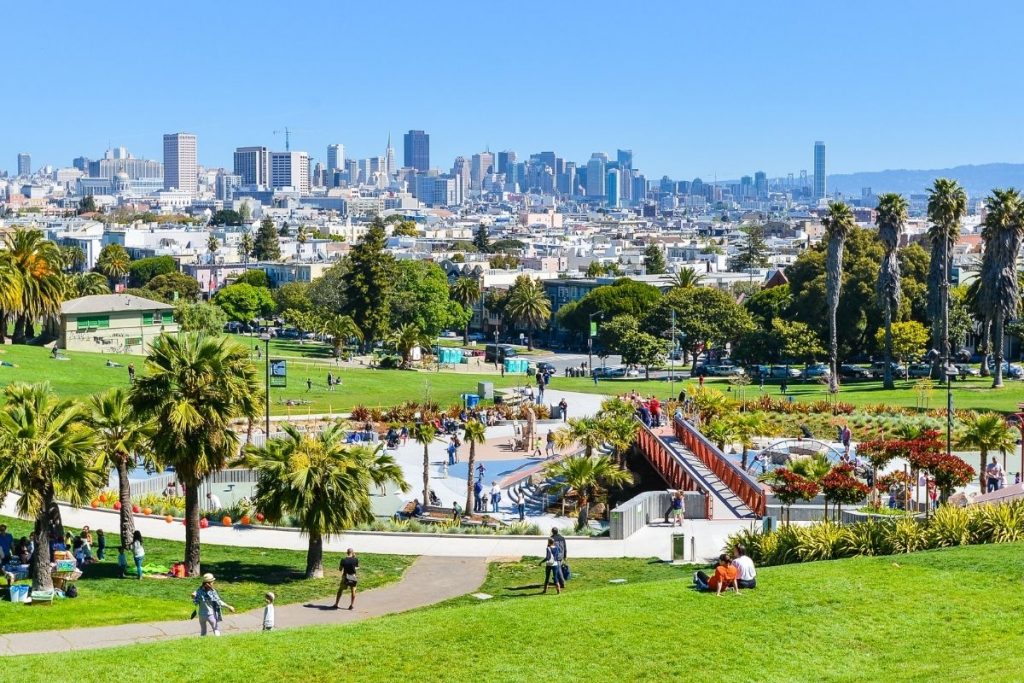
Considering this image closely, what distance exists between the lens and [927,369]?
275 ft

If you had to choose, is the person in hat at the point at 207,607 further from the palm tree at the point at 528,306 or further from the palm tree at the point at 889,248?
the palm tree at the point at 528,306

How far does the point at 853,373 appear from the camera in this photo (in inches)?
3290

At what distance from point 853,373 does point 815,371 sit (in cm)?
411

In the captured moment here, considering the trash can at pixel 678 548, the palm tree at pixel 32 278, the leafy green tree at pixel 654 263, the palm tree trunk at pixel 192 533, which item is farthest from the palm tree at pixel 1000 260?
the leafy green tree at pixel 654 263

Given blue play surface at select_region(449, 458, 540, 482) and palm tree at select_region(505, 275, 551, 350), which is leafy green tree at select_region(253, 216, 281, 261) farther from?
blue play surface at select_region(449, 458, 540, 482)

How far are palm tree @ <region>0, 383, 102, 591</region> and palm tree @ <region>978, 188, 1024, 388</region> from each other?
53901mm

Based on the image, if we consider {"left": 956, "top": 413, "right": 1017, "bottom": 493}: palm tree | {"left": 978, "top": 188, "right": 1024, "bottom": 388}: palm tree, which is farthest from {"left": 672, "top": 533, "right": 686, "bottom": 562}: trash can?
{"left": 978, "top": 188, "right": 1024, "bottom": 388}: palm tree

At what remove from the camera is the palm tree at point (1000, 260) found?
7175 cm

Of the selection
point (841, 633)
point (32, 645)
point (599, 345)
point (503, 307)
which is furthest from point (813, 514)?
point (503, 307)

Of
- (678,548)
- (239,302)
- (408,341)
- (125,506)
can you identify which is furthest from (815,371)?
(125,506)

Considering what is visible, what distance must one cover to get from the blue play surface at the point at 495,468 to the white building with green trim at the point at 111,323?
1407 inches

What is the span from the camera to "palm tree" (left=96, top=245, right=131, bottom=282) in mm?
149375

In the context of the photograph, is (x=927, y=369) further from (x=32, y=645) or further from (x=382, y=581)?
(x=32, y=645)

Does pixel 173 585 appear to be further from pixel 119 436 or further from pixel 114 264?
pixel 114 264
